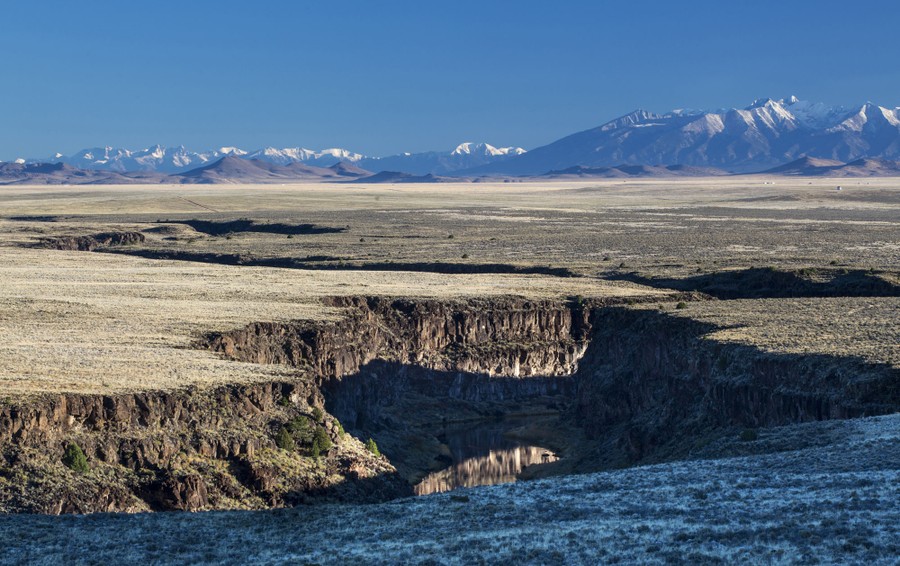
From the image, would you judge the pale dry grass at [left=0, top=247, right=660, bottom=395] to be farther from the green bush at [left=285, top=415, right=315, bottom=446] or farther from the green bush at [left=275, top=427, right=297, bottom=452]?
the green bush at [left=275, top=427, right=297, bottom=452]

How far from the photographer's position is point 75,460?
3388cm

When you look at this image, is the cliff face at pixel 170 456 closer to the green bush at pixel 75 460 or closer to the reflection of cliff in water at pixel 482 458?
the green bush at pixel 75 460

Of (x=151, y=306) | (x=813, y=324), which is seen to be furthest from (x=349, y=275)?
(x=813, y=324)

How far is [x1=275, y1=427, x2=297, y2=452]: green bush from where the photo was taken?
39.4 m

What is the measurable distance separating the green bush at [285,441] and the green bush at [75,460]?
684cm

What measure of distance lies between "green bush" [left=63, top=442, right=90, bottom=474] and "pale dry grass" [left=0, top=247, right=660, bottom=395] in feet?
11.4

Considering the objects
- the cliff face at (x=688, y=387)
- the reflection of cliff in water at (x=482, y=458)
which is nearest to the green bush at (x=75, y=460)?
the reflection of cliff in water at (x=482, y=458)

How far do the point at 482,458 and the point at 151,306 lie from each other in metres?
18.1

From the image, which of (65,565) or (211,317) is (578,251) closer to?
(211,317)

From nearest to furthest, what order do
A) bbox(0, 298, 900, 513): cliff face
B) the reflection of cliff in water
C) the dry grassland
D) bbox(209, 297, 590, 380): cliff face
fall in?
bbox(0, 298, 900, 513): cliff face, the dry grassland, the reflection of cliff in water, bbox(209, 297, 590, 380): cliff face

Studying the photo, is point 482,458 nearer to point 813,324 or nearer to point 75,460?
point 813,324

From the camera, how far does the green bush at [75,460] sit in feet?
111

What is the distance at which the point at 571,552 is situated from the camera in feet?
80.0

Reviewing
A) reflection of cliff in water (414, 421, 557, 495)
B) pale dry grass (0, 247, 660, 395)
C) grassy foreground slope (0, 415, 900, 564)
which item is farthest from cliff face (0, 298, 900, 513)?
grassy foreground slope (0, 415, 900, 564)
